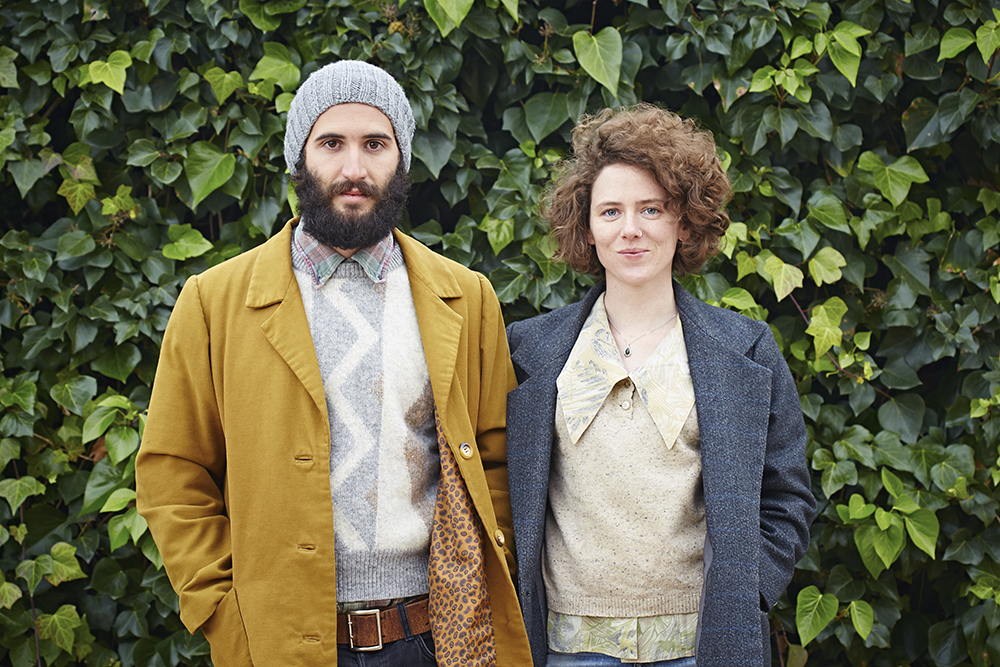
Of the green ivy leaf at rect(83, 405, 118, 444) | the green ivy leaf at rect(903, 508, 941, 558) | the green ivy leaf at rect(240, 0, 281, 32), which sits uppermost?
the green ivy leaf at rect(240, 0, 281, 32)

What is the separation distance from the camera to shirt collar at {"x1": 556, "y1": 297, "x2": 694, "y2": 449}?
1.76 m

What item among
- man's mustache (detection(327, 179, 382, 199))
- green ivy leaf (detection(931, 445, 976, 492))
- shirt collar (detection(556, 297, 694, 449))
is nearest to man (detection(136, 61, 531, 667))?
man's mustache (detection(327, 179, 382, 199))

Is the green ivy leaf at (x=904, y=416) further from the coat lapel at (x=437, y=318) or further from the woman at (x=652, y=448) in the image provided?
the coat lapel at (x=437, y=318)

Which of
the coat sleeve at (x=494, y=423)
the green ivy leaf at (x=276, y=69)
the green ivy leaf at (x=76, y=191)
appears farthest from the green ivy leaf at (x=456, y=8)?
the green ivy leaf at (x=76, y=191)

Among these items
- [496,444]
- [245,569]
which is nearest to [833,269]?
[496,444]

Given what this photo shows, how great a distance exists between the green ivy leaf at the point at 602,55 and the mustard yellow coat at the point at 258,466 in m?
0.90

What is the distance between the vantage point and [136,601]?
7.99 ft

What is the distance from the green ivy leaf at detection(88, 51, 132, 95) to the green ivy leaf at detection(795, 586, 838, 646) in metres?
2.53

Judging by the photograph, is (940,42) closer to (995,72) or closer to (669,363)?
(995,72)

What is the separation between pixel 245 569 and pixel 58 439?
1238 mm

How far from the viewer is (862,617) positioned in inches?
92.6

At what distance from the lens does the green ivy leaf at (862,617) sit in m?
2.34

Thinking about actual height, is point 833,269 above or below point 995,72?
below

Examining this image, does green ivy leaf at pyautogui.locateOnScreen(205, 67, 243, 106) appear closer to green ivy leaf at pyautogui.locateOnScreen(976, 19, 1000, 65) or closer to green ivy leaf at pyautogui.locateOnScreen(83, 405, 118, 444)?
green ivy leaf at pyautogui.locateOnScreen(83, 405, 118, 444)
